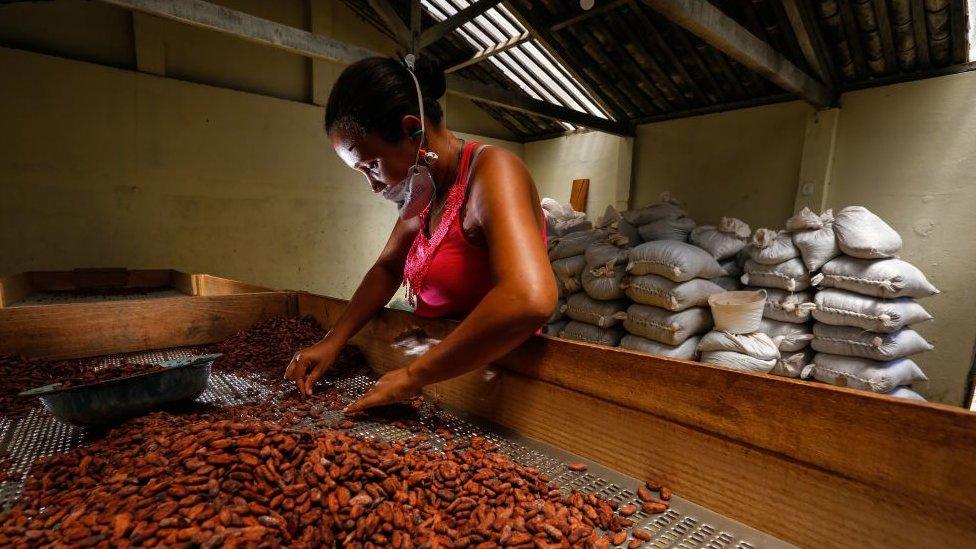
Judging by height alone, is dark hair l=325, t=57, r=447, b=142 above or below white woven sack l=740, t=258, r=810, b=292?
above

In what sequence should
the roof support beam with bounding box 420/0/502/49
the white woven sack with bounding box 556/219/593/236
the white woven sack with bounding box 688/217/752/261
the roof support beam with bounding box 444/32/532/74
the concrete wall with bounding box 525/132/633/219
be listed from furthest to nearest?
the concrete wall with bounding box 525/132/633/219 < the roof support beam with bounding box 444/32/532/74 < the roof support beam with bounding box 420/0/502/49 < the white woven sack with bounding box 556/219/593/236 < the white woven sack with bounding box 688/217/752/261

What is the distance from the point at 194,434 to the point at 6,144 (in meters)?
5.03

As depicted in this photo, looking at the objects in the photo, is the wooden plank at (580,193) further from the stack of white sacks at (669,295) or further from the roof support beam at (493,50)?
the stack of white sacks at (669,295)

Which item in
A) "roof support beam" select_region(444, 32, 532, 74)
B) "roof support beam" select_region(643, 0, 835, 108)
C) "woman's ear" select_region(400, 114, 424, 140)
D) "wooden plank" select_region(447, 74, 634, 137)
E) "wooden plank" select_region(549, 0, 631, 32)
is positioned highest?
"roof support beam" select_region(444, 32, 532, 74)

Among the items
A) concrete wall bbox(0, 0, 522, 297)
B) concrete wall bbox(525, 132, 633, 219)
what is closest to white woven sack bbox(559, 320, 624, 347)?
concrete wall bbox(525, 132, 633, 219)

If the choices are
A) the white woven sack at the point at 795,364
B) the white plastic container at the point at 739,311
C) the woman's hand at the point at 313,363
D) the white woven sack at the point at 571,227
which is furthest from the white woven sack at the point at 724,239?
the woman's hand at the point at 313,363

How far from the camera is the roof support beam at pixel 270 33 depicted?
9.02 feet

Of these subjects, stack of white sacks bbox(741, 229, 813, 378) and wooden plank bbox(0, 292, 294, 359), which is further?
stack of white sacks bbox(741, 229, 813, 378)

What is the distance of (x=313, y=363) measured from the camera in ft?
4.22

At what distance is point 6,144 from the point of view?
384 centimetres

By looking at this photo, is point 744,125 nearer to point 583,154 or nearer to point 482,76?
point 583,154

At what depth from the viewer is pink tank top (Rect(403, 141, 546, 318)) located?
116cm

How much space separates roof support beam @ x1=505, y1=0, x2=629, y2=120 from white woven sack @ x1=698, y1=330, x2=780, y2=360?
3.56 metres

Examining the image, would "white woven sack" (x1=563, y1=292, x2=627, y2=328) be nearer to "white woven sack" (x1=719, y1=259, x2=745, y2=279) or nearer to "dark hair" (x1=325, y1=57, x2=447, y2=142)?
"white woven sack" (x1=719, y1=259, x2=745, y2=279)
